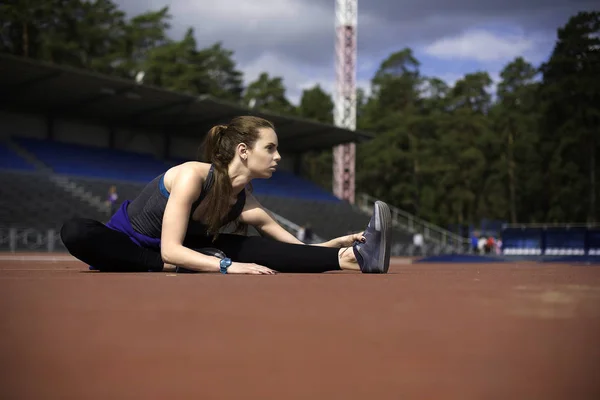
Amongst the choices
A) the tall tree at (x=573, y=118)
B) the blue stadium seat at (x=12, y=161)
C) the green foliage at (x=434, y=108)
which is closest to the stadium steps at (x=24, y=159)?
the blue stadium seat at (x=12, y=161)

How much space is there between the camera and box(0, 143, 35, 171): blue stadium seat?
827 inches

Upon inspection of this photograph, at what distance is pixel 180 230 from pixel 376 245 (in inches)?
41.3

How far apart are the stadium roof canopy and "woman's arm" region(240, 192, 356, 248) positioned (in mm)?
17936

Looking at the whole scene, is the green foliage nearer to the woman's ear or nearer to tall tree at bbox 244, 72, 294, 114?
tall tree at bbox 244, 72, 294, 114

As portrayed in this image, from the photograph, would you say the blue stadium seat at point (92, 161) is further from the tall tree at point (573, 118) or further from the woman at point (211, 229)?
the tall tree at point (573, 118)

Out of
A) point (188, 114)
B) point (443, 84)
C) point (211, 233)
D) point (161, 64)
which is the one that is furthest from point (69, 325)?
point (443, 84)

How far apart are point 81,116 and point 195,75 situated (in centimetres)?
1932

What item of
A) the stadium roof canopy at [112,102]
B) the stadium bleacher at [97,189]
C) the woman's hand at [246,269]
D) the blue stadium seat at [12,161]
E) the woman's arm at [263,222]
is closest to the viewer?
the woman's hand at [246,269]

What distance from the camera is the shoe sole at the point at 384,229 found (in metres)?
3.55

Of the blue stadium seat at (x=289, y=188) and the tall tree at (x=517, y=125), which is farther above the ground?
the tall tree at (x=517, y=125)

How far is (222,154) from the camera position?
3742mm

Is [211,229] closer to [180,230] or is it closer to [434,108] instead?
[180,230]

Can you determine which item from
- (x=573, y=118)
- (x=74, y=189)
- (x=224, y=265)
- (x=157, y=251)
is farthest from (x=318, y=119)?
(x=224, y=265)

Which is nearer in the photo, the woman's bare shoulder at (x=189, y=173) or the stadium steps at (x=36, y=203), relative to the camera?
the woman's bare shoulder at (x=189, y=173)
